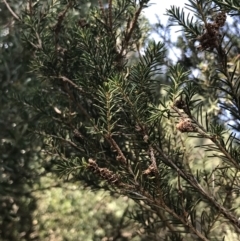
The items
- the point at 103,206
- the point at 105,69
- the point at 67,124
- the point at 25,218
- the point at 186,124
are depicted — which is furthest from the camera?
the point at 103,206

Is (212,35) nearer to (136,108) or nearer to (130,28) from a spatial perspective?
(136,108)

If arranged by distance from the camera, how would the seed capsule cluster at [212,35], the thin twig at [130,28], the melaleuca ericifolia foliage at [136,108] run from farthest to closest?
the thin twig at [130,28] → the melaleuca ericifolia foliage at [136,108] → the seed capsule cluster at [212,35]

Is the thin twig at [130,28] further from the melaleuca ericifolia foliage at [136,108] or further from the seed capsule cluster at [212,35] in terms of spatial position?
the seed capsule cluster at [212,35]

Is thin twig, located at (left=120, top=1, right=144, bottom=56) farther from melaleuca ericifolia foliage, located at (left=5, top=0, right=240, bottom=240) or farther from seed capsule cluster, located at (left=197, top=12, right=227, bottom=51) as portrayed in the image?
seed capsule cluster, located at (left=197, top=12, right=227, bottom=51)

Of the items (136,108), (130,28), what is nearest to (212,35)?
(136,108)

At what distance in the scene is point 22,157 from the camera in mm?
2434

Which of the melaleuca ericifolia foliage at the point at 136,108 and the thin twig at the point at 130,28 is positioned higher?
the thin twig at the point at 130,28

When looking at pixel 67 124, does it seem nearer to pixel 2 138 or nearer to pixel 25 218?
pixel 2 138

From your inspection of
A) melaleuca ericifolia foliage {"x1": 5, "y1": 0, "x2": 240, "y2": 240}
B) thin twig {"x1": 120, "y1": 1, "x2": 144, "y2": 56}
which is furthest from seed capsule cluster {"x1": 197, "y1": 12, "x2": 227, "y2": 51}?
thin twig {"x1": 120, "y1": 1, "x2": 144, "y2": 56}

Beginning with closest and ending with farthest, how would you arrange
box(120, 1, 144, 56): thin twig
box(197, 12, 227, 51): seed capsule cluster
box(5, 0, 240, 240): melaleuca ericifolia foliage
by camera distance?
box(197, 12, 227, 51): seed capsule cluster < box(5, 0, 240, 240): melaleuca ericifolia foliage < box(120, 1, 144, 56): thin twig

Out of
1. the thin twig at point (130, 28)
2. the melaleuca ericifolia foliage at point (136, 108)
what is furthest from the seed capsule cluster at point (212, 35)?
the thin twig at point (130, 28)

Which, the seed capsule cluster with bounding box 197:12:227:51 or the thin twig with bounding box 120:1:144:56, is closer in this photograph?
the seed capsule cluster with bounding box 197:12:227:51

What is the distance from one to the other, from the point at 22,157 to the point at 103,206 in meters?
0.66

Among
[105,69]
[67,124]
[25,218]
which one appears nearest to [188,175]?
[105,69]
